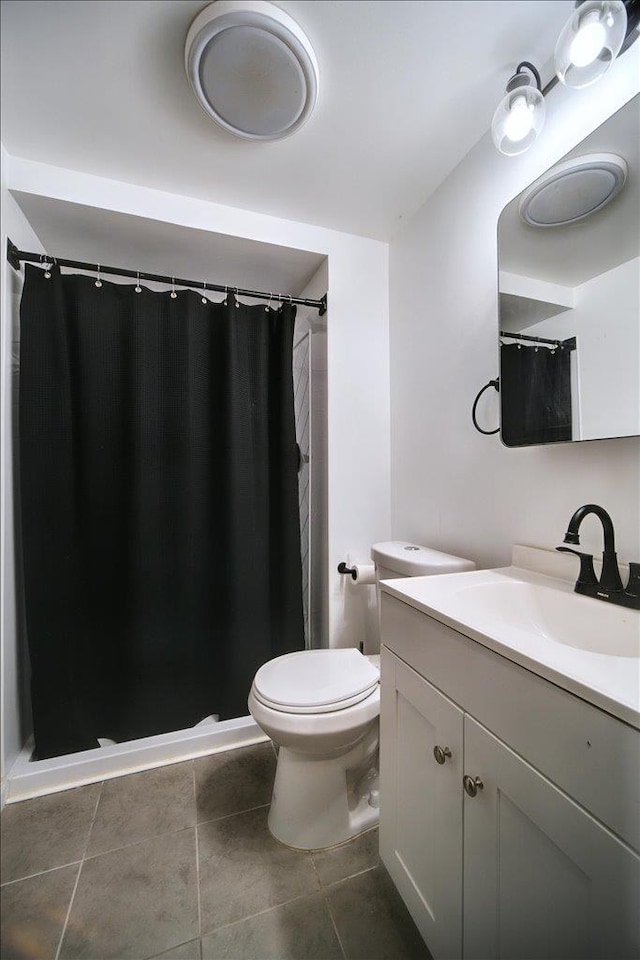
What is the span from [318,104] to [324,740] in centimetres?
178

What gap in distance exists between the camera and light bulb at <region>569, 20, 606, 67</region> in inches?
27.5

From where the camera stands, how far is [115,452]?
144 centimetres

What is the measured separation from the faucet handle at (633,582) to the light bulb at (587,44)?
1.01 meters

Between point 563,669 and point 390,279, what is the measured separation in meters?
1.70

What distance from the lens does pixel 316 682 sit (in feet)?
3.65

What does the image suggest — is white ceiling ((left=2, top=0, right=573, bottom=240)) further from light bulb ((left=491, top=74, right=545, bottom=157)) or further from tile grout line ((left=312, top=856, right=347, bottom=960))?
tile grout line ((left=312, top=856, right=347, bottom=960))

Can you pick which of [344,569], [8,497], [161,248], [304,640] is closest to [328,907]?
[304,640]

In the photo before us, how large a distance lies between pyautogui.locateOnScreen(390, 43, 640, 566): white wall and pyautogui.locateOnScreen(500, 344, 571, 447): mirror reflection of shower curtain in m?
0.05

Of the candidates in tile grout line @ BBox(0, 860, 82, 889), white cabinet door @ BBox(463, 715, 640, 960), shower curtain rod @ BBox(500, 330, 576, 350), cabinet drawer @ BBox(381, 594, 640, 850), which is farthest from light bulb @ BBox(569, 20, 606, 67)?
tile grout line @ BBox(0, 860, 82, 889)

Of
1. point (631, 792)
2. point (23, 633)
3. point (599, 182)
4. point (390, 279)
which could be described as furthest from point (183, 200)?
point (631, 792)

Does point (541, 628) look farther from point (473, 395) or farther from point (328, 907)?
point (328, 907)

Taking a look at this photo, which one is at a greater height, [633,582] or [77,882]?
[633,582]

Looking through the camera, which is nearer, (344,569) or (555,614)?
(555,614)

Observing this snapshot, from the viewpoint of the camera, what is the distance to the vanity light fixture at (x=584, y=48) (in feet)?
2.25
